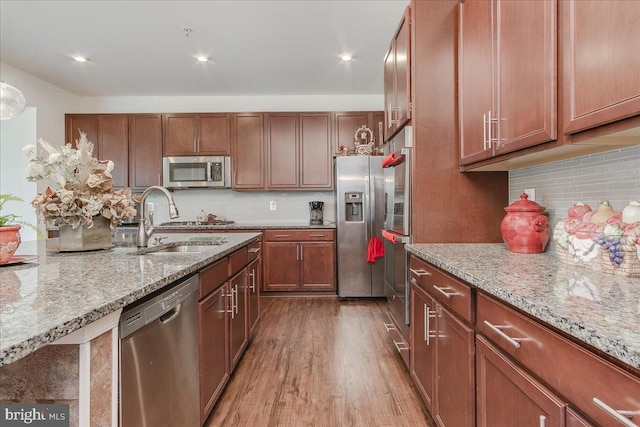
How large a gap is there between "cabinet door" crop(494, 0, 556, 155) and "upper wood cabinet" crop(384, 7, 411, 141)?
58 centimetres

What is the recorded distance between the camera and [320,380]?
2.18 metres

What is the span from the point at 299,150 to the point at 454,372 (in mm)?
3576

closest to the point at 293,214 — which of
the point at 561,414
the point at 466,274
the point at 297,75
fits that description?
the point at 297,75

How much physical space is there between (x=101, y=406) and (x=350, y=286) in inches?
133

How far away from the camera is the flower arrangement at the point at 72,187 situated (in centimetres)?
159

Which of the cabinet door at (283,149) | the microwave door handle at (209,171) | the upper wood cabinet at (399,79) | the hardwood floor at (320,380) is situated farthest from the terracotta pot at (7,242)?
the cabinet door at (283,149)

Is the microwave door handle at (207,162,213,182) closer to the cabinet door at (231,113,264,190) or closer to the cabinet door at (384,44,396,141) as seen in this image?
the cabinet door at (231,113,264,190)

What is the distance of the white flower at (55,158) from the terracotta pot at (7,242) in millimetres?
396

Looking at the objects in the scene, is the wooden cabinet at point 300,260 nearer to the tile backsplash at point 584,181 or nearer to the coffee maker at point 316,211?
the coffee maker at point 316,211

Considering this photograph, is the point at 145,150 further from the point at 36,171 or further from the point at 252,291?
the point at 36,171

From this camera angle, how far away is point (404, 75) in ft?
7.18

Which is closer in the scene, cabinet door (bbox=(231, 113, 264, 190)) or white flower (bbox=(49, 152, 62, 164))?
white flower (bbox=(49, 152, 62, 164))

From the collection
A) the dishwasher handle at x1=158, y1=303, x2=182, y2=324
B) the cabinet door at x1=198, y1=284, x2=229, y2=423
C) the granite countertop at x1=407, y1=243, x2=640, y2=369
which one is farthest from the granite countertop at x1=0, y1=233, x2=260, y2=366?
the granite countertop at x1=407, y1=243, x2=640, y2=369

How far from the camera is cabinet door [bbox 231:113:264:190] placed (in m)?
4.49
